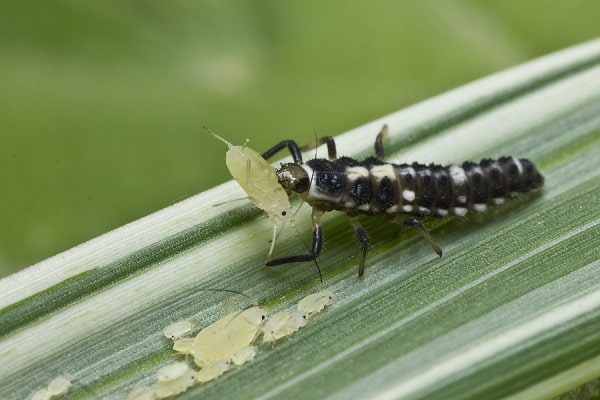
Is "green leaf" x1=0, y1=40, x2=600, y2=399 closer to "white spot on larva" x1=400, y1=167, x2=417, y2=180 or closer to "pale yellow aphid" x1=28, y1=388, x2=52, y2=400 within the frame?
"pale yellow aphid" x1=28, y1=388, x2=52, y2=400

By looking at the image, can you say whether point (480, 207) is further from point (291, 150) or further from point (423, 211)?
point (291, 150)

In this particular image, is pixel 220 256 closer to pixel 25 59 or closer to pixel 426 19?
pixel 25 59

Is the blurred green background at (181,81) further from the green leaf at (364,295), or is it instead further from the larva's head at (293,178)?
the larva's head at (293,178)

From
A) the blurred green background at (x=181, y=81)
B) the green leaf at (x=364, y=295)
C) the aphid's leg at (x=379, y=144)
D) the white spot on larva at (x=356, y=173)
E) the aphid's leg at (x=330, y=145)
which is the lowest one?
the green leaf at (x=364, y=295)

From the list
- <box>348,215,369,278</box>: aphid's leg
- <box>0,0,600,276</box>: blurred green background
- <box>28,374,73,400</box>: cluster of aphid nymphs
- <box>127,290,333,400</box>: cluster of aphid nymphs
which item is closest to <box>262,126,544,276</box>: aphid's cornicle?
<box>348,215,369,278</box>: aphid's leg

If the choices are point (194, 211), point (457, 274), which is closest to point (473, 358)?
point (457, 274)

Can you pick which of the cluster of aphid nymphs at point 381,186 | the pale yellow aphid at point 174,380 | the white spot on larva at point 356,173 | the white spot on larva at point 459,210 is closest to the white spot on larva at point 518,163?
the cluster of aphid nymphs at point 381,186
